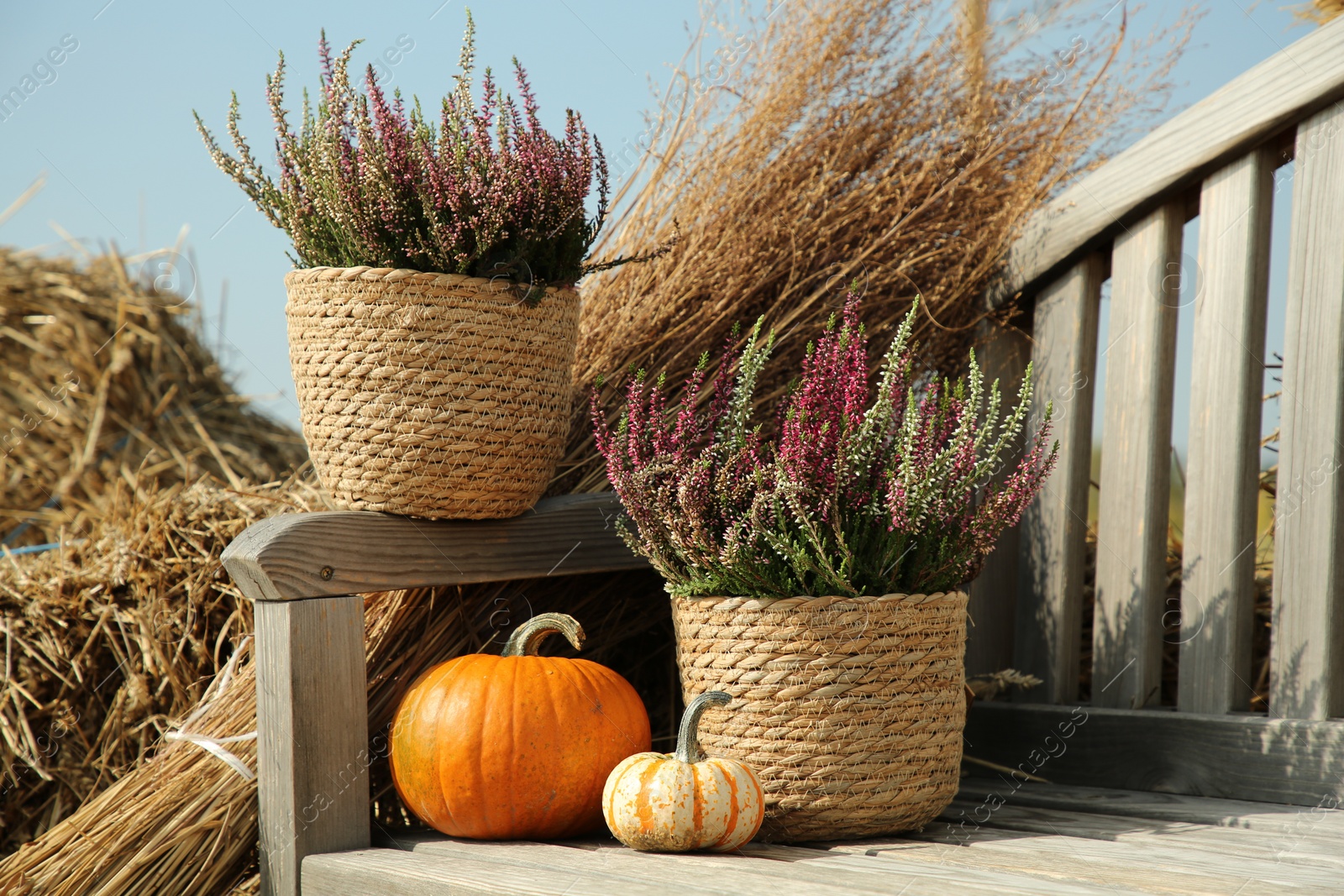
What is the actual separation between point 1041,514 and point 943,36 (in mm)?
1051

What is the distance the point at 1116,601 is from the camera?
190cm

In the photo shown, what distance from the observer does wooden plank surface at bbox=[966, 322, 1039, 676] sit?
2.09m

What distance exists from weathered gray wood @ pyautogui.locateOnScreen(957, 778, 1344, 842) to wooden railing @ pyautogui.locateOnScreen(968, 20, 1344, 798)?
0.31ft

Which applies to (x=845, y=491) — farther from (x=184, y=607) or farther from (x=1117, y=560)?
(x=184, y=607)

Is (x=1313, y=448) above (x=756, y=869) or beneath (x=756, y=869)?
above

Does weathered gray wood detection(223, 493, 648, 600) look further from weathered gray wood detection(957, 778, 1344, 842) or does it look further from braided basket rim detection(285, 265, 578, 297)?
weathered gray wood detection(957, 778, 1344, 842)

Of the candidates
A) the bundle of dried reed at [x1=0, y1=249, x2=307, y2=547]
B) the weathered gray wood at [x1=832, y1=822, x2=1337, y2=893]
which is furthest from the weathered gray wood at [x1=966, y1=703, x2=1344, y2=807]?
the bundle of dried reed at [x1=0, y1=249, x2=307, y2=547]

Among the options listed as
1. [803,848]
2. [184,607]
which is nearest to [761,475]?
[803,848]

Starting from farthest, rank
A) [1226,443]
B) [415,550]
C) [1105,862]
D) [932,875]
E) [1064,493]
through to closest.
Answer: [1064,493]
[1226,443]
[415,550]
[1105,862]
[932,875]

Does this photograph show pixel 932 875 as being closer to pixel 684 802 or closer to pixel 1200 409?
pixel 684 802

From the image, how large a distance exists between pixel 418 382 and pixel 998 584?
4.13ft

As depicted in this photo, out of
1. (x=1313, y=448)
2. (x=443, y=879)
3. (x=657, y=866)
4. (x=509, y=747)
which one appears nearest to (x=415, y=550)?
(x=509, y=747)

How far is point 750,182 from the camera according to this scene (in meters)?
2.11

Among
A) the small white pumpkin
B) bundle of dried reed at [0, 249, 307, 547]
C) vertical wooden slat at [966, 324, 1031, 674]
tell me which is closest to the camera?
the small white pumpkin
